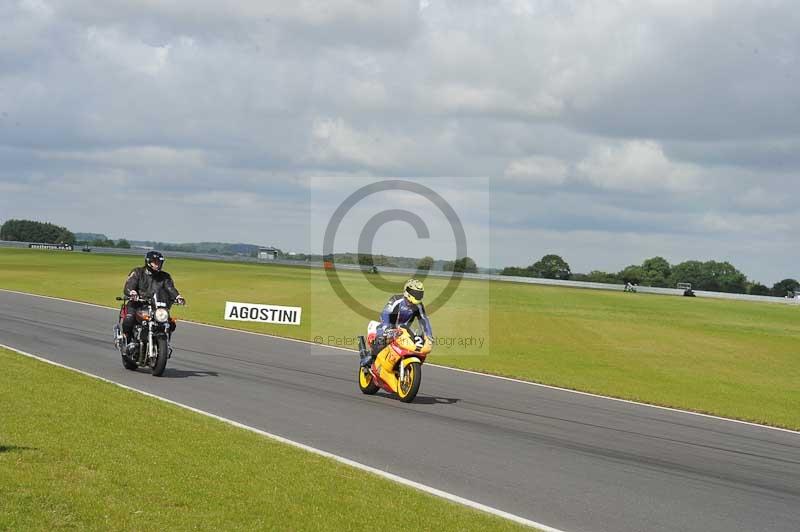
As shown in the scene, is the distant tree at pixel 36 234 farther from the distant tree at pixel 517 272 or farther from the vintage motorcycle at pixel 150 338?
the vintage motorcycle at pixel 150 338

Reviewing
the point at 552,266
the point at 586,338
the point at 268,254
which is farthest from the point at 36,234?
the point at 586,338

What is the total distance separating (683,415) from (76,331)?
1759 cm

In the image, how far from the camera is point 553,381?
2041cm

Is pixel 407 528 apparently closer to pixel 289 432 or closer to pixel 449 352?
pixel 289 432

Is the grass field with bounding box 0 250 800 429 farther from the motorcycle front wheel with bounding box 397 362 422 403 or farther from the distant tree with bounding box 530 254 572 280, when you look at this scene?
the distant tree with bounding box 530 254 572 280

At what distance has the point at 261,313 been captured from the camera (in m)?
36.5

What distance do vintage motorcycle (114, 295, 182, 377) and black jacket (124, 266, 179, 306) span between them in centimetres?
13

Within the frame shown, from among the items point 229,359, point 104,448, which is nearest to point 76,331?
point 229,359

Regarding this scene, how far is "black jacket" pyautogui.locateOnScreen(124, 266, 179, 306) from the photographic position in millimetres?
17484

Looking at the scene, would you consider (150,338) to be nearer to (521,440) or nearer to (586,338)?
(521,440)

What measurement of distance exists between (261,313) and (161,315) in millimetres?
19703

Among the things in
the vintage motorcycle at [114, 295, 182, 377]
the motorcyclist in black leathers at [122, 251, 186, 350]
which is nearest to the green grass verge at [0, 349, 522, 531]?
the vintage motorcycle at [114, 295, 182, 377]

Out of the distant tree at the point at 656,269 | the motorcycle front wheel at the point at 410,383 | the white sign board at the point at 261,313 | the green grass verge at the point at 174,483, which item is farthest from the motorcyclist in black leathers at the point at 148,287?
the distant tree at the point at 656,269

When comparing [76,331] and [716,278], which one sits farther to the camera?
[716,278]
